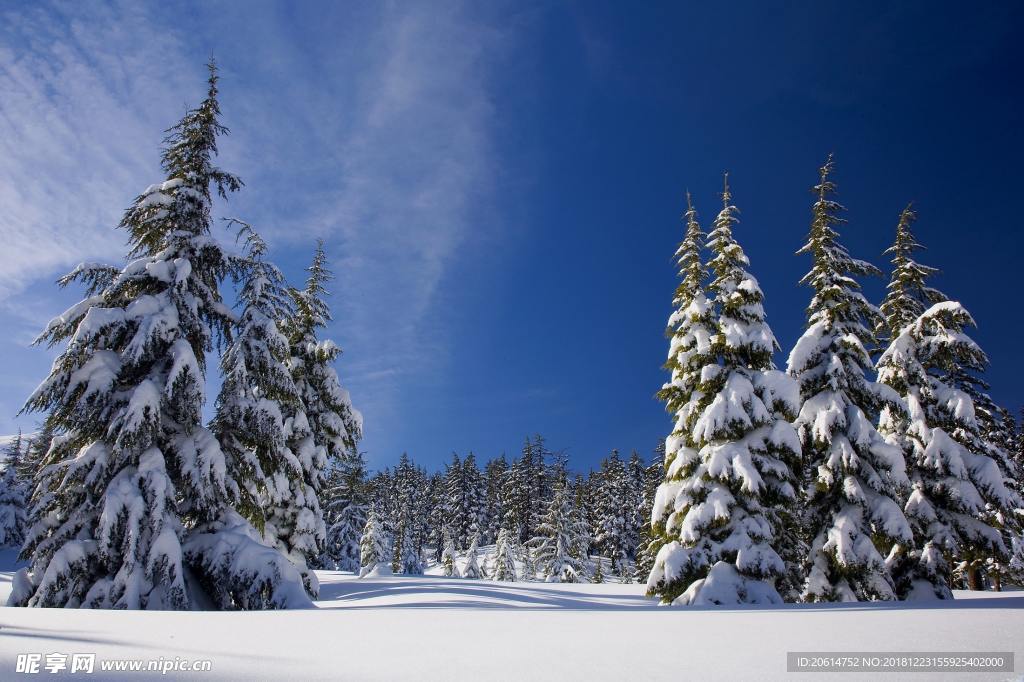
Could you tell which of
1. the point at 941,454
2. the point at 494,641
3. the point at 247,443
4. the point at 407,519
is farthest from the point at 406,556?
the point at 494,641

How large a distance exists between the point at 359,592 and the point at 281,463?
5669 millimetres

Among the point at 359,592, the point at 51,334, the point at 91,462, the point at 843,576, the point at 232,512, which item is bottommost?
the point at 359,592

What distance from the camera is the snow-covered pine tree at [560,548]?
47188mm

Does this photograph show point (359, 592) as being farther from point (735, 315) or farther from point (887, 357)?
point (887, 357)

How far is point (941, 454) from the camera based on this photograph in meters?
Answer: 19.0

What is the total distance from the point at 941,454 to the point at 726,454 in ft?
33.0

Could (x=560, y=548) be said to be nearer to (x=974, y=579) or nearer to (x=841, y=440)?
(x=974, y=579)

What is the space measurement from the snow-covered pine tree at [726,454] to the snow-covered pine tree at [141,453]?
Result: 420 inches

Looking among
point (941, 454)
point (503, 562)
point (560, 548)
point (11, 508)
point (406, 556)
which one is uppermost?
point (941, 454)

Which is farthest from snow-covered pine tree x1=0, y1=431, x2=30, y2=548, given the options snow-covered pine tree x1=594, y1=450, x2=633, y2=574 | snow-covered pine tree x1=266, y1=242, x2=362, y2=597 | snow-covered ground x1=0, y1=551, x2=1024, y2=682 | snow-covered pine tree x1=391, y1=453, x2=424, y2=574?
snow-covered pine tree x1=594, y1=450, x2=633, y2=574

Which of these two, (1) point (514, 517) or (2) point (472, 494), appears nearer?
(1) point (514, 517)

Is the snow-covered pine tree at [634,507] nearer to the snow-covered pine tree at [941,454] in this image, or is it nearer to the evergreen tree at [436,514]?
the evergreen tree at [436,514]

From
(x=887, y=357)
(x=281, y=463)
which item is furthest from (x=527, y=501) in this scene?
(x=281, y=463)

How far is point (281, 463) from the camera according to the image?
43.8 ft
